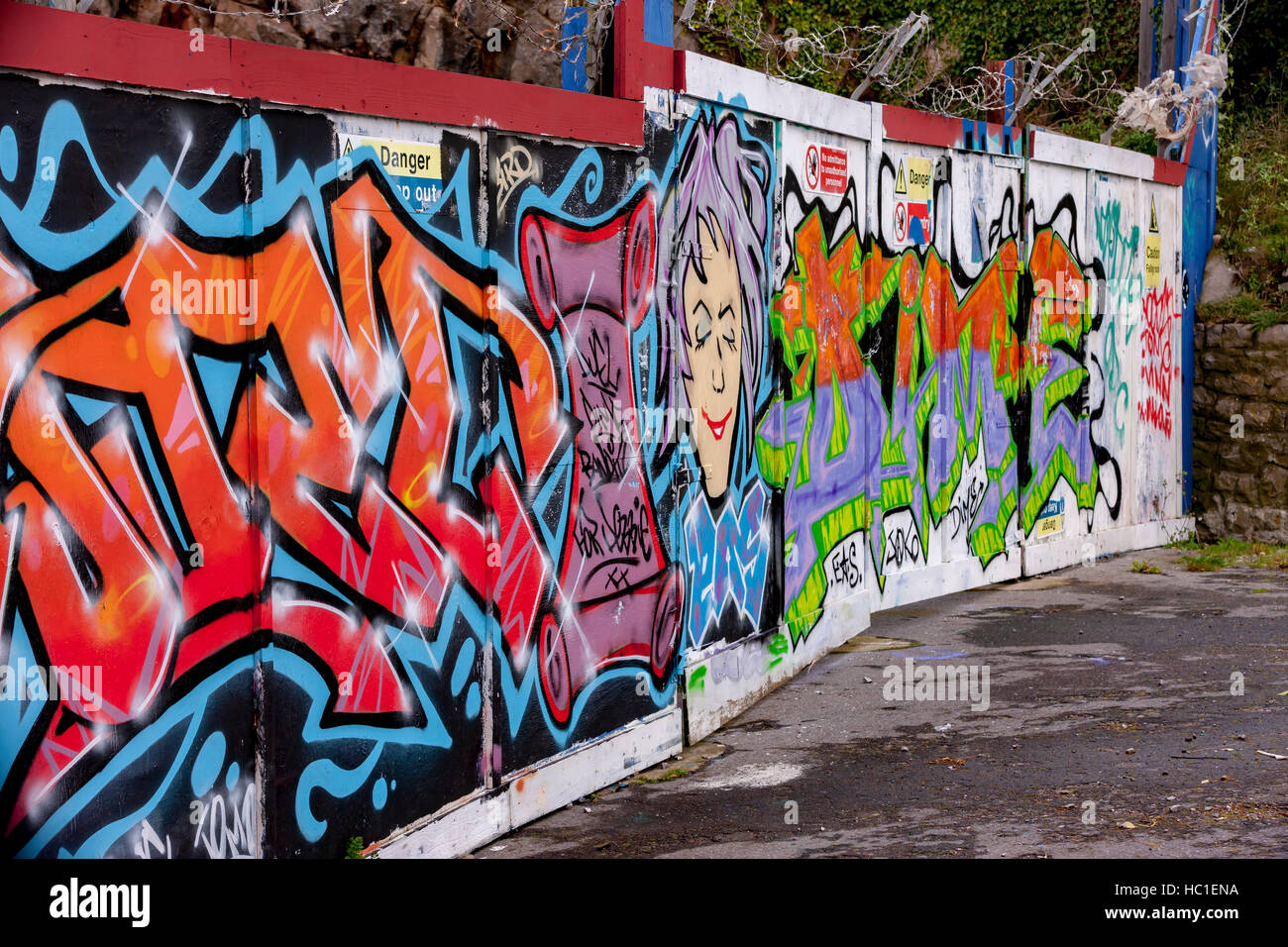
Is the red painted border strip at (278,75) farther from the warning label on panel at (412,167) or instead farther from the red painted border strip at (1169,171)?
the red painted border strip at (1169,171)

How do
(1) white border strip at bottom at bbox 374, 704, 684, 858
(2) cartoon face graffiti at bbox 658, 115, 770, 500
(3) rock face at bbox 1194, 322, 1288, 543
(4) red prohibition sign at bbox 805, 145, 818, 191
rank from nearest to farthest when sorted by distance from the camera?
(1) white border strip at bottom at bbox 374, 704, 684, 858 < (2) cartoon face graffiti at bbox 658, 115, 770, 500 < (4) red prohibition sign at bbox 805, 145, 818, 191 < (3) rock face at bbox 1194, 322, 1288, 543

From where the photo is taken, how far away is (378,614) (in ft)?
15.9

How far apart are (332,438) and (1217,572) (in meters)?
8.60

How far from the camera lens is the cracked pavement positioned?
17.1 feet

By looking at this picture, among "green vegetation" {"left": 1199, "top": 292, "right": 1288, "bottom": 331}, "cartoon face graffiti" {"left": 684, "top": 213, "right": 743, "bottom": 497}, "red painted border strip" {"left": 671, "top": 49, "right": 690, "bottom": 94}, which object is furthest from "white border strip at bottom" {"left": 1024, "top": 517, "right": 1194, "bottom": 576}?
"red painted border strip" {"left": 671, "top": 49, "right": 690, "bottom": 94}

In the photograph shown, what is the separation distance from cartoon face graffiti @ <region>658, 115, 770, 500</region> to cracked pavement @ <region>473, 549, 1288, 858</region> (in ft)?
4.74

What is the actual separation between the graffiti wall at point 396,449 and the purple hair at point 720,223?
26 millimetres

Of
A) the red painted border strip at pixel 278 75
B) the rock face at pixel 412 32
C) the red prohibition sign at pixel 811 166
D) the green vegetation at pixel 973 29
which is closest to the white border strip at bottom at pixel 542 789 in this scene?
the red painted border strip at pixel 278 75

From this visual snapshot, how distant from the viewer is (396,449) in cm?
490

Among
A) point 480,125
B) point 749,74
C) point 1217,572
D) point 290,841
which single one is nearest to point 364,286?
point 480,125

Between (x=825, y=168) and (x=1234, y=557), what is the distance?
5442mm

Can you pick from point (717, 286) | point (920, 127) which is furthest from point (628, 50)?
Result: point (920, 127)

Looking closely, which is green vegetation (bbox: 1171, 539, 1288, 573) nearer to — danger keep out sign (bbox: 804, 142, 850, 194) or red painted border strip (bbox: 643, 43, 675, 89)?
danger keep out sign (bbox: 804, 142, 850, 194)

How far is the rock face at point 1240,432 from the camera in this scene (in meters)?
12.2
